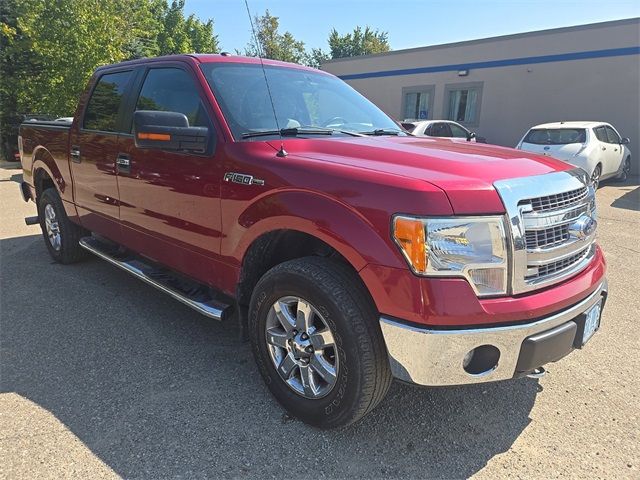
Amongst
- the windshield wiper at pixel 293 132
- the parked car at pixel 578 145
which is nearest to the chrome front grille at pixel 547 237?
the windshield wiper at pixel 293 132

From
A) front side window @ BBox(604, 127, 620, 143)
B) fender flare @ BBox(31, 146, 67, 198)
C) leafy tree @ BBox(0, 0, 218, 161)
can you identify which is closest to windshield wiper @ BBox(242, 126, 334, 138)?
fender flare @ BBox(31, 146, 67, 198)

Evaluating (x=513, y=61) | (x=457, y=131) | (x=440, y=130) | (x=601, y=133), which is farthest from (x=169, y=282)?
(x=513, y=61)

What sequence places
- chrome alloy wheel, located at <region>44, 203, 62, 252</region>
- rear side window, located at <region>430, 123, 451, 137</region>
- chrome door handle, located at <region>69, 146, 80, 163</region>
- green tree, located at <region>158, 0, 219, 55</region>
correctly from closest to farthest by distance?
1. chrome door handle, located at <region>69, 146, 80, 163</region>
2. chrome alloy wheel, located at <region>44, 203, 62, 252</region>
3. rear side window, located at <region>430, 123, 451, 137</region>
4. green tree, located at <region>158, 0, 219, 55</region>

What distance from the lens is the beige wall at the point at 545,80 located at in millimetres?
14961

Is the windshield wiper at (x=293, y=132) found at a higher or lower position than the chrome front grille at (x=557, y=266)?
higher

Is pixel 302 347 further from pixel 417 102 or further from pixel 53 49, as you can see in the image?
pixel 417 102

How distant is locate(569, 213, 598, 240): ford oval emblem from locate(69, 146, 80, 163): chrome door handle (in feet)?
13.3

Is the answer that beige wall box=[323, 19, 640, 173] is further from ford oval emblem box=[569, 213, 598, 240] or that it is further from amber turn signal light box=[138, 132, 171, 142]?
amber turn signal light box=[138, 132, 171, 142]

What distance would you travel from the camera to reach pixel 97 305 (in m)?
4.11

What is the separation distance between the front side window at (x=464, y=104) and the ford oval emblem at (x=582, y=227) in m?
17.2

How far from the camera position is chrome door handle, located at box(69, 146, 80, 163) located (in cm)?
432

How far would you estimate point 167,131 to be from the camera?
2686mm

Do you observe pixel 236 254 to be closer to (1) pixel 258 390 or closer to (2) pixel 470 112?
(1) pixel 258 390

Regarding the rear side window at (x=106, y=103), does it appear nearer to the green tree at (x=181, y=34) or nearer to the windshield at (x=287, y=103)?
the windshield at (x=287, y=103)
